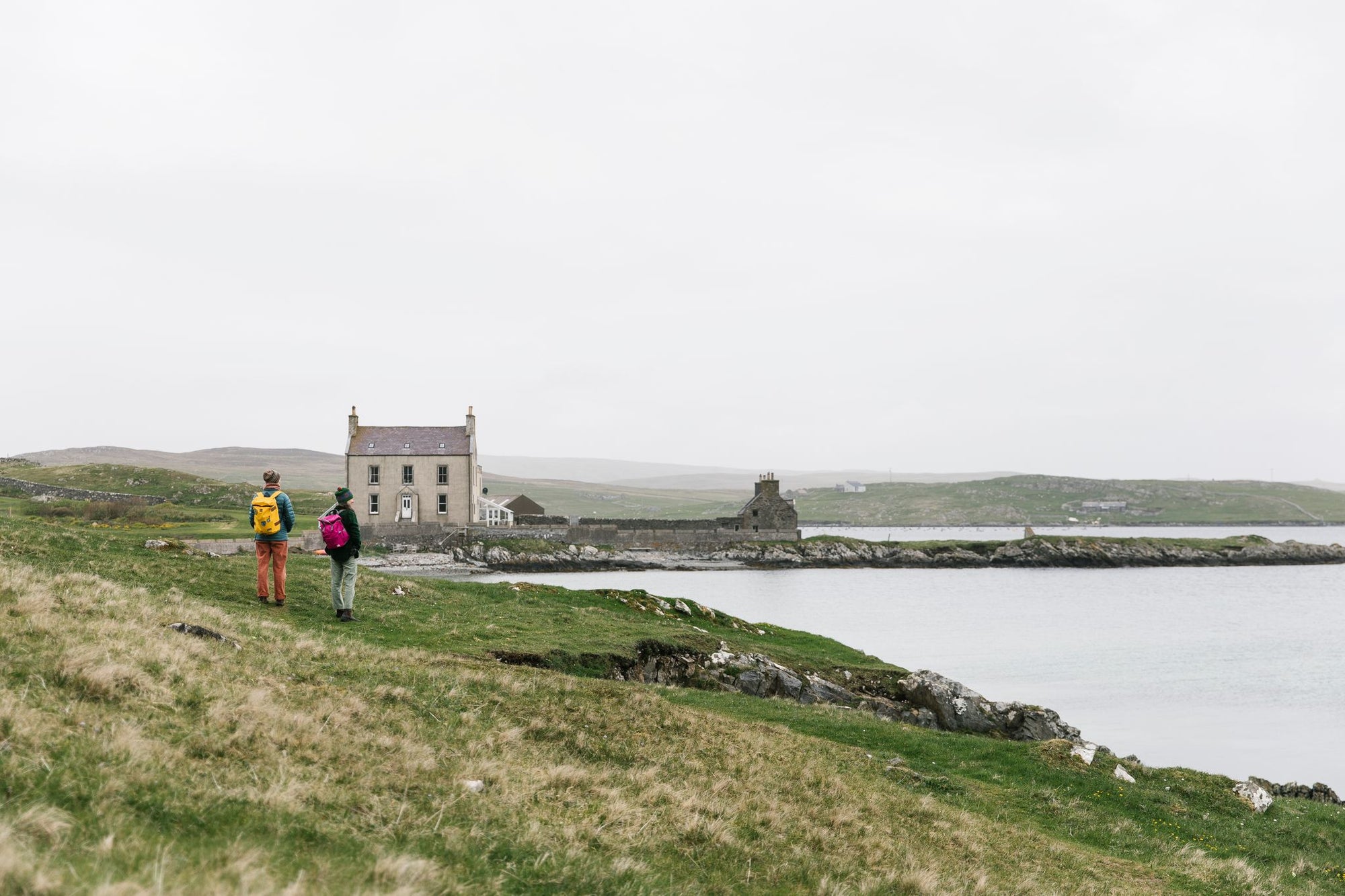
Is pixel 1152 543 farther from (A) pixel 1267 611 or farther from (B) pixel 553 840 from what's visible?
(B) pixel 553 840

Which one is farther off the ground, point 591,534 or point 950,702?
point 950,702

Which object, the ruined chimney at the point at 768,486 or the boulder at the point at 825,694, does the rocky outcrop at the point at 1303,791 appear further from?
the ruined chimney at the point at 768,486

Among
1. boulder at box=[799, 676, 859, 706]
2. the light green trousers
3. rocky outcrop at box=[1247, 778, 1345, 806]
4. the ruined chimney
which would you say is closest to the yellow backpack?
the light green trousers

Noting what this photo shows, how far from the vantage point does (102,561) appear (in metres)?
21.0

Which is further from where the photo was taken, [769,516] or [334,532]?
[769,516]

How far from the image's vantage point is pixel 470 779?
9.69m

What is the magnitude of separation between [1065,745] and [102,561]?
22.8 m

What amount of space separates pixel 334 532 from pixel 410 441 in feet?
246

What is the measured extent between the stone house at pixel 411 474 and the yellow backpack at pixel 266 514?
72435mm

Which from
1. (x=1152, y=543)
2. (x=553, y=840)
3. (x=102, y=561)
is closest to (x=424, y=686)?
(x=553, y=840)

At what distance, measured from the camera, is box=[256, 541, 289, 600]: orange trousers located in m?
20.2

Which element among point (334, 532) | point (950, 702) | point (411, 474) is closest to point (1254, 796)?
point (950, 702)

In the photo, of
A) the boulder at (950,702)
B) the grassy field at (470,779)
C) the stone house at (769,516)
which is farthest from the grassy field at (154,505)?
the stone house at (769,516)

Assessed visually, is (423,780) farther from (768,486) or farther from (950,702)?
(768,486)
